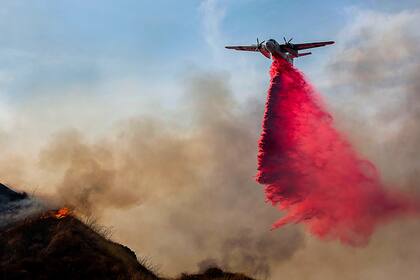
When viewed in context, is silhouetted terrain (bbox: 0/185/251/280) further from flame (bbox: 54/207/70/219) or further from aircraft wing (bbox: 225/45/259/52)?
aircraft wing (bbox: 225/45/259/52)

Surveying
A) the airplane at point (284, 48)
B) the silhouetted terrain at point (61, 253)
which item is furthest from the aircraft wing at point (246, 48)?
the silhouetted terrain at point (61, 253)

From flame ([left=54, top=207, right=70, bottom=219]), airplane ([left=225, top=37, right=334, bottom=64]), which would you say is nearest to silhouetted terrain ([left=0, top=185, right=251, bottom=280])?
flame ([left=54, top=207, right=70, bottom=219])

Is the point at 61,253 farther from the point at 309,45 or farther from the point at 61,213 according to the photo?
the point at 309,45

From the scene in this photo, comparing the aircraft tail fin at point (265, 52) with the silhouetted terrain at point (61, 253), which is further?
the aircraft tail fin at point (265, 52)

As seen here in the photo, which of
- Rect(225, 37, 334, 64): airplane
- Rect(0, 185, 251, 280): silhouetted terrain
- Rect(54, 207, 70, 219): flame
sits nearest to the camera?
Rect(0, 185, 251, 280): silhouetted terrain

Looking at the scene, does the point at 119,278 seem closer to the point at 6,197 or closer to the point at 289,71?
the point at 6,197

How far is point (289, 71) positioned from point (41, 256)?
3770 cm

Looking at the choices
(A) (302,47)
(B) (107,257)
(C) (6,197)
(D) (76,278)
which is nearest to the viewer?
(D) (76,278)

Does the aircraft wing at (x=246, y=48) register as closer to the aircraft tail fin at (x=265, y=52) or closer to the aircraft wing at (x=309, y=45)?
the aircraft tail fin at (x=265, y=52)

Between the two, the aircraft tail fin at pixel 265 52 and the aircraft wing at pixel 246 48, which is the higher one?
the aircraft wing at pixel 246 48

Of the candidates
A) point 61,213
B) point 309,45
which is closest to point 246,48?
point 309,45

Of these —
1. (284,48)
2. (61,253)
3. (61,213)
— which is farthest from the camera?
(284,48)

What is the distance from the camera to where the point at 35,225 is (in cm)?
3512

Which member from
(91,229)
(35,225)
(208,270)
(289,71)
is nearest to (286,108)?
(289,71)
